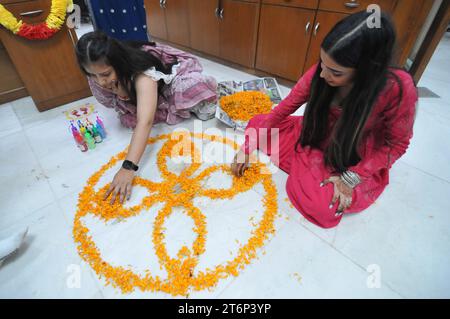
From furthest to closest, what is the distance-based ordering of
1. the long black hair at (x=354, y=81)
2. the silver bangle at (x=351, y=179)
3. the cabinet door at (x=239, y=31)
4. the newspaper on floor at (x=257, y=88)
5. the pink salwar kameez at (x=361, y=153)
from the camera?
the cabinet door at (x=239, y=31) < the newspaper on floor at (x=257, y=88) < the silver bangle at (x=351, y=179) < the pink salwar kameez at (x=361, y=153) < the long black hair at (x=354, y=81)

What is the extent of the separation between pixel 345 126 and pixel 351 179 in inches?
9.0

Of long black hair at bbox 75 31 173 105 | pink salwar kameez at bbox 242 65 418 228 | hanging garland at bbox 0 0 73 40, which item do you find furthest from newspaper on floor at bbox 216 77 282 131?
hanging garland at bbox 0 0 73 40

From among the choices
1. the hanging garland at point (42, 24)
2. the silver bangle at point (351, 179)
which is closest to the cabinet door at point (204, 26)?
the hanging garland at point (42, 24)

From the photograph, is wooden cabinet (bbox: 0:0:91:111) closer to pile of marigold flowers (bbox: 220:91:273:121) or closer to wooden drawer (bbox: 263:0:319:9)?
pile of marigold flowers (bbox: 220:91:273:121)

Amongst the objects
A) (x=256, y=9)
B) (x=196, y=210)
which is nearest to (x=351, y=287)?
(x=196, y=210)

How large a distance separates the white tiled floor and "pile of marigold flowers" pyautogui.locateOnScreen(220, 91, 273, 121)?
64cm

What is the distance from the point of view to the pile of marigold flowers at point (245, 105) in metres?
1.75

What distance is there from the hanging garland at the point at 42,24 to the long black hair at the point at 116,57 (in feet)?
2.24

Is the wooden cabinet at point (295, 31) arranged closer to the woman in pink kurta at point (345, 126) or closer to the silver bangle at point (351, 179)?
the woman in pink kurta at point (345, 126)

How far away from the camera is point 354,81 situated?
2.61 ft

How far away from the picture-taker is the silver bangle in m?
0.98

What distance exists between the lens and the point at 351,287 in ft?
2.80

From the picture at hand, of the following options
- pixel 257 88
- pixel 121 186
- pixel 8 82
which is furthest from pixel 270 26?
pixel 8 82

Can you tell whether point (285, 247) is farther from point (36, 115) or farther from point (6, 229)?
point (36, 115)
